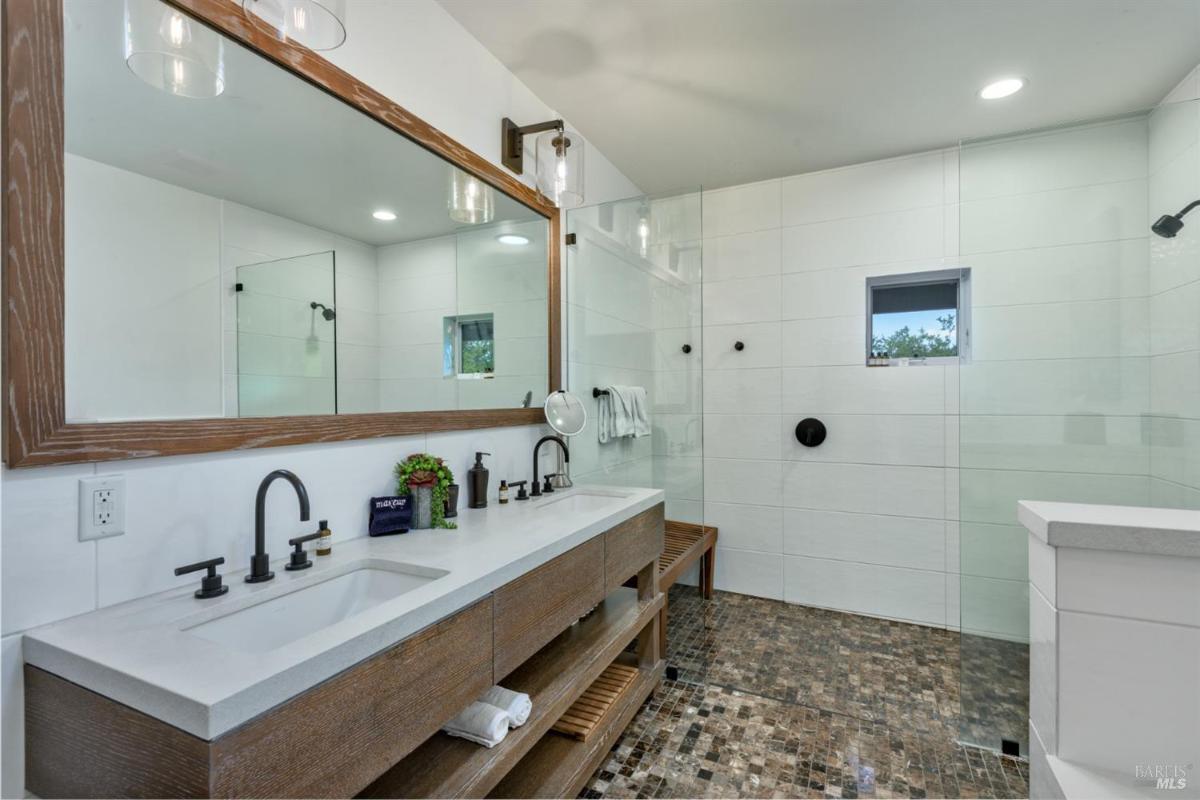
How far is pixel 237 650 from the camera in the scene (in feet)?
3.16

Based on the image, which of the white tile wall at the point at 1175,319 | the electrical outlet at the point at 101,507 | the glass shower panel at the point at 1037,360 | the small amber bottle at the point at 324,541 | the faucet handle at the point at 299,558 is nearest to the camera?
the electrical outlet at the point at 101,507

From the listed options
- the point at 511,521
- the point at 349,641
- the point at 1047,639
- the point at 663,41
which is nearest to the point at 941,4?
the point at 663,41

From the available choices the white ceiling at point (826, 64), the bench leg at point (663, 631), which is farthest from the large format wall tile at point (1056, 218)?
the bench leg at point (663, 631)

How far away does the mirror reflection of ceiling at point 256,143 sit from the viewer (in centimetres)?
99

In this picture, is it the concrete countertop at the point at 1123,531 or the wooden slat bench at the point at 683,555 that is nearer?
the concrete countertop at the point at 1123,531

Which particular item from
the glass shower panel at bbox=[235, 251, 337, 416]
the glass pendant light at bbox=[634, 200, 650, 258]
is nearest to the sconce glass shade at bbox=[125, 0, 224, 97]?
the glass shower panel at bbox=[235, 251, 337, 416]

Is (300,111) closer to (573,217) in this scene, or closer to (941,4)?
(573,217)

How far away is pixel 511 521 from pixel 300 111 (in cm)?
128

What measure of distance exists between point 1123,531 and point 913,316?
8.24 ft

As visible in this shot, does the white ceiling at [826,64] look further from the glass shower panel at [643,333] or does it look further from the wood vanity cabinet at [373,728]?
the wood vanity cabinet at [373,728]

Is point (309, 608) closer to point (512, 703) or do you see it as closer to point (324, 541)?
point (324, 541)

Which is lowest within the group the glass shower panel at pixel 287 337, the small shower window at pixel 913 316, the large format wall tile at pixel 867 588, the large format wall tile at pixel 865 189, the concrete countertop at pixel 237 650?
the large format wall tile at pixel 867 588

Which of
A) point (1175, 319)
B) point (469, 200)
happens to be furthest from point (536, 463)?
point (1175, 319)

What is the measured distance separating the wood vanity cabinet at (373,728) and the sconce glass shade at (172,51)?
1119mm
